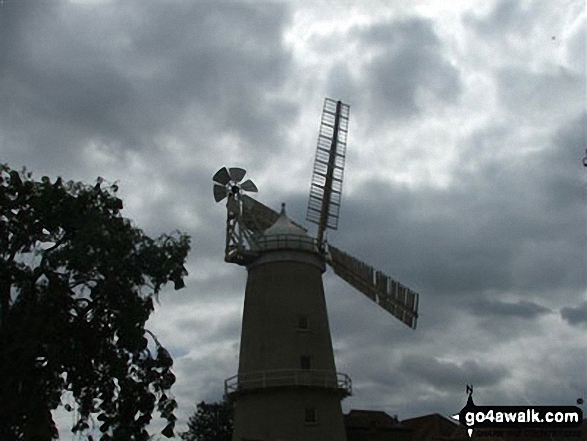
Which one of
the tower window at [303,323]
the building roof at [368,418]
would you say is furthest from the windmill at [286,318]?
the building roof at [368,418]

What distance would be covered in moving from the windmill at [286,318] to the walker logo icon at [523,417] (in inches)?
557

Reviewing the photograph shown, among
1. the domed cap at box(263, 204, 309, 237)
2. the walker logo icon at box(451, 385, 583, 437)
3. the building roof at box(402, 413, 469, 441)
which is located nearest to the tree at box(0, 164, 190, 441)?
the walker logo icon at box(451, 385, 583, 437)

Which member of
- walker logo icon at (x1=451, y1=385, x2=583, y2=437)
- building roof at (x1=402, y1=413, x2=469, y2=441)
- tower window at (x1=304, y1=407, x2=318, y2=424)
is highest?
building roof at (x1=402, y1=413, x2=469, y2=441)

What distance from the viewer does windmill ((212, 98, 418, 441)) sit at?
43.7 m

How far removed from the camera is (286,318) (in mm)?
45281

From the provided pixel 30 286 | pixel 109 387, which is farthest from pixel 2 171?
pixel 109 387

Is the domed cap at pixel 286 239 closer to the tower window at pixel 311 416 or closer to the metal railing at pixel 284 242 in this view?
the metal railing at pixel 284 242

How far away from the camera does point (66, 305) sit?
27.0m

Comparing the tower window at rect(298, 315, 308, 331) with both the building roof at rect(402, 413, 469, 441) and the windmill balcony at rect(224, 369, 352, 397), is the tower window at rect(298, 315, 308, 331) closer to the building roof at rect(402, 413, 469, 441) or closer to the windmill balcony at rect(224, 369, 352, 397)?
the windmill balcony at rect(224, 369, 352, 397)

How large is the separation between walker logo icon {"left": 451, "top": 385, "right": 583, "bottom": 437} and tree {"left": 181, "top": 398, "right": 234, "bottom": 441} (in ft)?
121

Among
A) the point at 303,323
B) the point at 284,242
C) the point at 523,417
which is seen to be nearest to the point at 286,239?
the point at 284,242

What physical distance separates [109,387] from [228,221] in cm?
2289

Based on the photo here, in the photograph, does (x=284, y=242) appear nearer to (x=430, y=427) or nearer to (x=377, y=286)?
(x=377, y=286)

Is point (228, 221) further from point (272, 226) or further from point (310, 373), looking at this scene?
point (310, 373)
